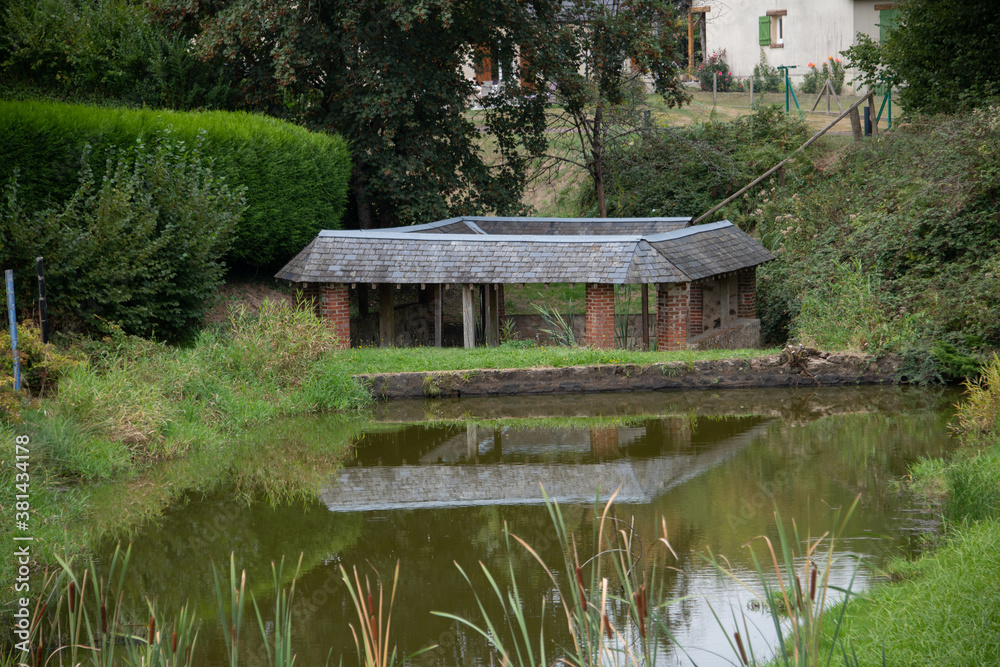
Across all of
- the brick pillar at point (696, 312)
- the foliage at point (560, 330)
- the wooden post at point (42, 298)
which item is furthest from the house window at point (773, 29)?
the wooden post at point (42, 298)

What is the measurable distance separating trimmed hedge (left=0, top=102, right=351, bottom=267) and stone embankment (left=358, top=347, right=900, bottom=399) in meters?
4.76

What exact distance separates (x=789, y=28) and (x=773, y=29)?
650 mm

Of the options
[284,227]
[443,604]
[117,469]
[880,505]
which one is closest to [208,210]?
[284,227]

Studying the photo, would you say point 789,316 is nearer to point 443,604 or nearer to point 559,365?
point 559,365

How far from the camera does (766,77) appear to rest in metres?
28.8

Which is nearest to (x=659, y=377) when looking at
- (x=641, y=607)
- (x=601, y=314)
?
(x=601, y=314)

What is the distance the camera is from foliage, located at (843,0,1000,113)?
17391 mm

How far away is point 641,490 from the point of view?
8.91 metres

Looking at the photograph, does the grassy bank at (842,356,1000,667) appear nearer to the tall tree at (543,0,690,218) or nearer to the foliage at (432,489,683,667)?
the foliage at (432,489,683,667)

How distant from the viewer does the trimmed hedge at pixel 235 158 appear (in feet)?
41.3

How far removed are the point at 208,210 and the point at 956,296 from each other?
1156cm

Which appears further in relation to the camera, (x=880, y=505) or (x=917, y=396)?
(x=917, y=396)

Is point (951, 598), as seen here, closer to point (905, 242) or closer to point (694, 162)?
point (905, 242)

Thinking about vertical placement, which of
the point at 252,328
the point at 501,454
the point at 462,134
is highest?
the point at 462,134
